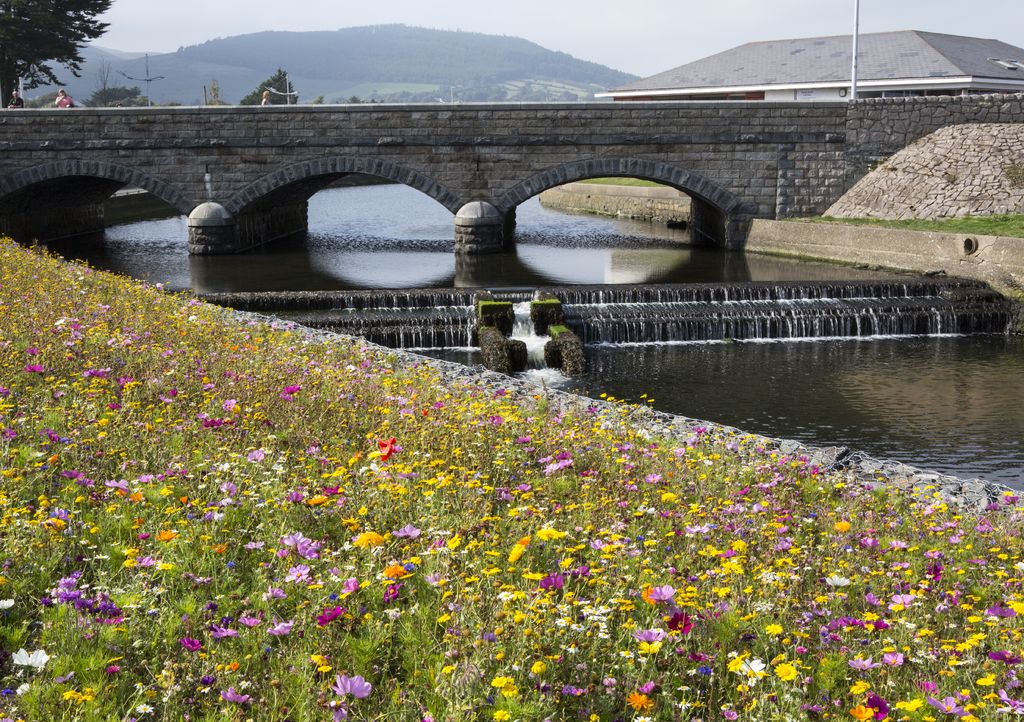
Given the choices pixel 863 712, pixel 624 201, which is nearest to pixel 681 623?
pixel 863 712

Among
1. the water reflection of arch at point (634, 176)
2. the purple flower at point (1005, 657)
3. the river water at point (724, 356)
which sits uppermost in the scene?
the water reflection of arch at point (634, 176)

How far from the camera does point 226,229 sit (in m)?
32.2

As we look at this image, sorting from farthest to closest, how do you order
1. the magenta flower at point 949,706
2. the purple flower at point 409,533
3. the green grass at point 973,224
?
the green grass at point 973,224 < the purple flower at point 409,533 < the magenta flower at point 949,706

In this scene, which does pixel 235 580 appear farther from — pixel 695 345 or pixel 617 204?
pixel 617 204

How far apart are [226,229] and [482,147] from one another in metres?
8.42

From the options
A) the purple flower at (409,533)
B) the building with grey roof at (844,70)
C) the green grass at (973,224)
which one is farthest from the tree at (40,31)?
the purple flower at (409,533)

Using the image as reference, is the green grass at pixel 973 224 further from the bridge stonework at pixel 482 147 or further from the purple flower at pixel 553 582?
the purple flower at pixel 553 582

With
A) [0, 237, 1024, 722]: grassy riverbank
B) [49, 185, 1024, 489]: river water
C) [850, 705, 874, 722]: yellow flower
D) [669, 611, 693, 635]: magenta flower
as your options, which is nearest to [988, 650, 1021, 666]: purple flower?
[0, 237, 1024, 722]: grassy riverbank

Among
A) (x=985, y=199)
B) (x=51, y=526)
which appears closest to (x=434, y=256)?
(x=985, y=199)

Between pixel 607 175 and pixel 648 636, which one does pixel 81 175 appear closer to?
pixel 607 175

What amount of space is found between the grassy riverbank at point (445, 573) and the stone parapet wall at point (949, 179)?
23.5 m

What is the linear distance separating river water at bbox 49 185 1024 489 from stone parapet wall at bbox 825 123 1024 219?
3778mm

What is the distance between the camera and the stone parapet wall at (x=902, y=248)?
2366cm

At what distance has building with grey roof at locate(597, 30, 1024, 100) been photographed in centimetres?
5109
